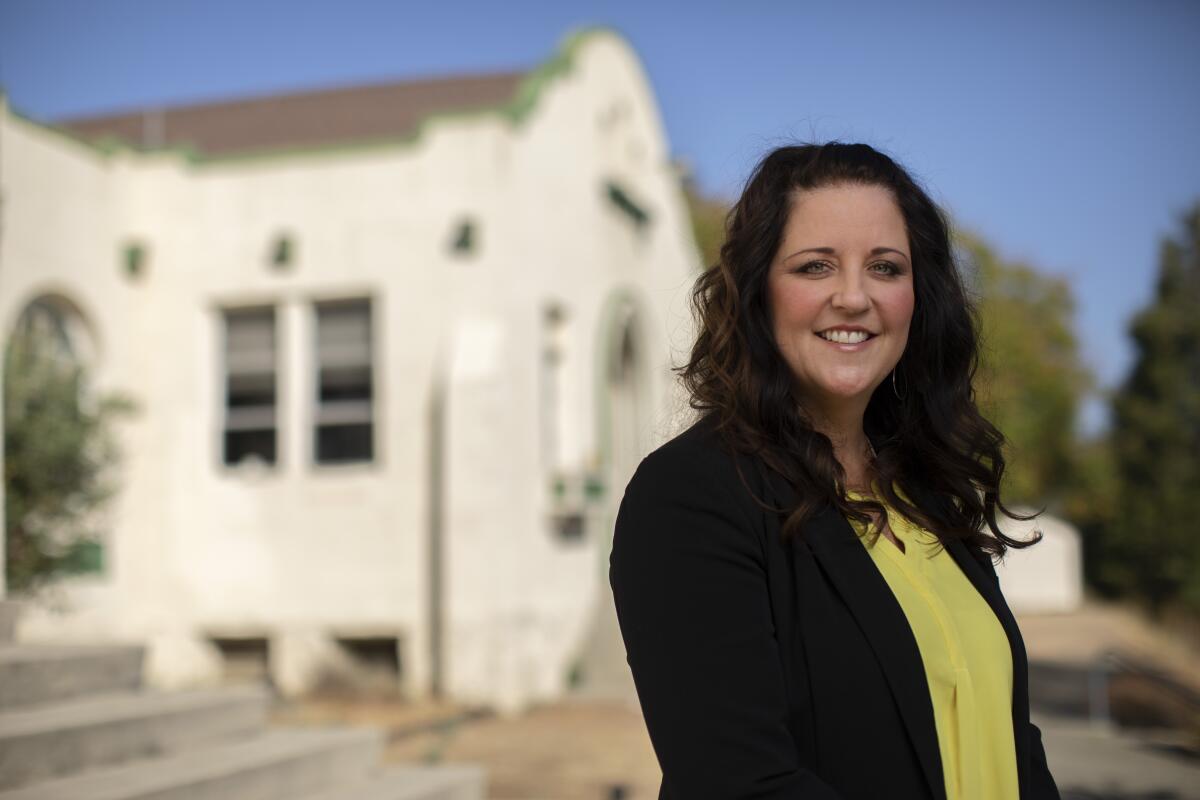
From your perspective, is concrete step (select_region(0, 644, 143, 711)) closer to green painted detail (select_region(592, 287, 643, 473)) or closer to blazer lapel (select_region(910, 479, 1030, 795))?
blazer lapel (select_region(910, 479, 1030, 795))

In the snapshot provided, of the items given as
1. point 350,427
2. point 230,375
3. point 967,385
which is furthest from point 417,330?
point 967,385

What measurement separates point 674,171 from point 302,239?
22.0 ft

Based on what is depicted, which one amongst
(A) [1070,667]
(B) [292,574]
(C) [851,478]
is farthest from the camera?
(A) [1070,667]

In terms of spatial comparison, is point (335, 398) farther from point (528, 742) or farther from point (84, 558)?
point (528, 742)

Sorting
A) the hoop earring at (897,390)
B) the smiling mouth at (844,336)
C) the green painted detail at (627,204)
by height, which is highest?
the green painted detail at (627,204)

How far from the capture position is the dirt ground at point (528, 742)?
8586 mm

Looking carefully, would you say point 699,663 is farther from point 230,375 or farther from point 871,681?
point 230,375

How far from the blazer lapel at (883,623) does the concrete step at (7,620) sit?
205 inches

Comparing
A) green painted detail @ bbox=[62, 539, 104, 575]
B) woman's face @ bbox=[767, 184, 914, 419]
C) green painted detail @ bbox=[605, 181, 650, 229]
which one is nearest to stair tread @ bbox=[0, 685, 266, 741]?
woman's face @ bbox=[767, 184, 914, 419]

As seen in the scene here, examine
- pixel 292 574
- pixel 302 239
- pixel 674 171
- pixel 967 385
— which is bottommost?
pixel 292 574

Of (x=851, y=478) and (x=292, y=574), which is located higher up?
(x=851, y=478)

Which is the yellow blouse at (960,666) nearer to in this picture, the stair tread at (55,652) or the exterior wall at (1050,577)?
the stair tread at (55,652)

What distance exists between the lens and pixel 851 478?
2.21 m

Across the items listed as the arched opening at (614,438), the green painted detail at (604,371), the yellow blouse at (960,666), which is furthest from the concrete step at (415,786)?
the green painted detail at (604,371)
